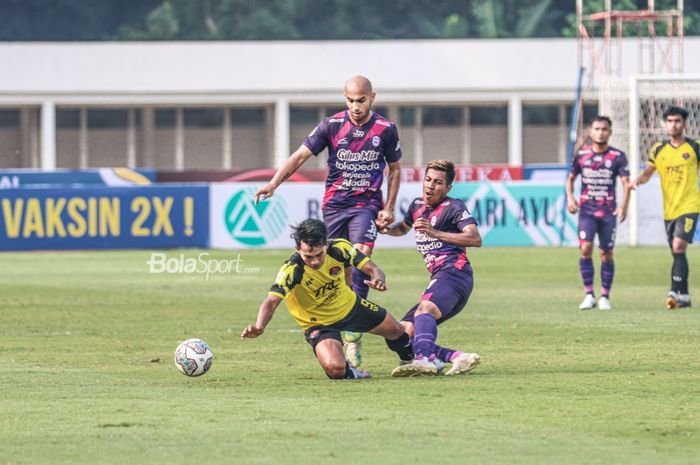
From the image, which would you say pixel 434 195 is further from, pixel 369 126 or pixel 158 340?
pixel 158 340

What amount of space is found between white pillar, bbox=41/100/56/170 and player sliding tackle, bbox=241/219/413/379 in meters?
38.7

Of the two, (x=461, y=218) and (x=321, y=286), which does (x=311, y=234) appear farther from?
(x=461, y=218)

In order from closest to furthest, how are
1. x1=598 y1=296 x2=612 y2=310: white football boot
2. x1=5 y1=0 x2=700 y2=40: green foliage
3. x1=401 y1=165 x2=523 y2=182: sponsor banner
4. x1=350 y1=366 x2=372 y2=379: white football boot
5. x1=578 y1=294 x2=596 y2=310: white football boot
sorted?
x1=350 y1=366 x2=372 y2=379: white football boot, x1=598 y1=296 x2=612 y2=310: white football boot, x1=578 y1=294 x2=596 y2=310: white football boot, x1=401 y1=165 x2=523 y2=182: sponsor banner, x1=5 y1=0 x2=700 y2=40: green foliage

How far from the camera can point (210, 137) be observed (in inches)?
2040

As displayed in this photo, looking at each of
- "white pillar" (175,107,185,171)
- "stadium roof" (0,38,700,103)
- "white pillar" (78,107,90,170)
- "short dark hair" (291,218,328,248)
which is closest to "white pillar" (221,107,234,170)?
"white pillar" (175,107,185,171)

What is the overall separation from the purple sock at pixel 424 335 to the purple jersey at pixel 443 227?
508mm

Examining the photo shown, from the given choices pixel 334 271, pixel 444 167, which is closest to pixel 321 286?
pixel 334 271

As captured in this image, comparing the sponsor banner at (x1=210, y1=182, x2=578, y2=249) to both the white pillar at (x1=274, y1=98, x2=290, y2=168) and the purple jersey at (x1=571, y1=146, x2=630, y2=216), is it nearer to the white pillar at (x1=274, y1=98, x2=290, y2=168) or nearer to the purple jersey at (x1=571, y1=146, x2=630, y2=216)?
the purple jersey at (x1=571, y1=146, x2=630, y2=216)

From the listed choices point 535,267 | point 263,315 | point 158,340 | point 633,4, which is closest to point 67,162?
point 633,4

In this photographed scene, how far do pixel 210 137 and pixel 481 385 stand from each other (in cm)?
4208

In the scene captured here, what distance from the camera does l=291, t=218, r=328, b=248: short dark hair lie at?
1018 centimetres

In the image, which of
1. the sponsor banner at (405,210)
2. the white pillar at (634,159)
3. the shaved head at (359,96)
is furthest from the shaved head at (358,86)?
the white pillar at (634,159)

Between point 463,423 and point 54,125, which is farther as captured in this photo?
point 54,125

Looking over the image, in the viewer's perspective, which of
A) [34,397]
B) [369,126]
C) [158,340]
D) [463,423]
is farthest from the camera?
[158,340]
